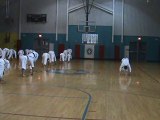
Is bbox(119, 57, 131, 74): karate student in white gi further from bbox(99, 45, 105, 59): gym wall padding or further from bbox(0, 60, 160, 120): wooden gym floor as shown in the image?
bbox(99, 45, 105, 59): gym wall padding

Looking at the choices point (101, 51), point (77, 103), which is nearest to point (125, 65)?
point (77, 103)

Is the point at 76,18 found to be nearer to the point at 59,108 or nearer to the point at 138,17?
the point at 138,17

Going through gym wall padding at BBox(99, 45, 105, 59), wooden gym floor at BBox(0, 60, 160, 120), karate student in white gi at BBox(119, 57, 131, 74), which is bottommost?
wooden gym floor at BBox(0, 60, 160, 120)

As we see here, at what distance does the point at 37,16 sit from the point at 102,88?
85.7 feet

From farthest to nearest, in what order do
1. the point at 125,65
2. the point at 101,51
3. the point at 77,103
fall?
the point at 101,51
the point at 125,65
the point at 77,103

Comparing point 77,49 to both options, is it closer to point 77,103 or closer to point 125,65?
point 125,65

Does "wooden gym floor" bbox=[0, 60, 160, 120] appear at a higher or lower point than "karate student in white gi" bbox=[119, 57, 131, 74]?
lower

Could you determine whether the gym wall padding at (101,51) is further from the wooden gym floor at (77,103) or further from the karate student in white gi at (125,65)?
the wooden gym floor at (77,103)

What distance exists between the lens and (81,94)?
477 inches

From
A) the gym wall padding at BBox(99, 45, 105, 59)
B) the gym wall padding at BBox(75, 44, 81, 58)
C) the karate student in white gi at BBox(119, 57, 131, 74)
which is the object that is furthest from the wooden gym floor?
the gym wall padding at BBox(75, 44, 81, 58)

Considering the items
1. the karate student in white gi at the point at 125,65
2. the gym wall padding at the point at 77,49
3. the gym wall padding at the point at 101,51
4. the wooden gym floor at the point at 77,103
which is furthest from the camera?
the gym wall padding at the point at 77,49

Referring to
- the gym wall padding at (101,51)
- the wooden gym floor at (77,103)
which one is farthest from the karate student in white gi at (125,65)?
the gym wall padding at (101,51)

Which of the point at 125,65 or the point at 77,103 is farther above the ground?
the point at 125,65

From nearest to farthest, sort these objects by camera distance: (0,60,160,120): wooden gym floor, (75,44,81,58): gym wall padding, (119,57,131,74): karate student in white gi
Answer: (0,60,160,120): wooden gym floor → (119,57,131,74): karate student in white gi → (75,44,81,58): gym wall padding
